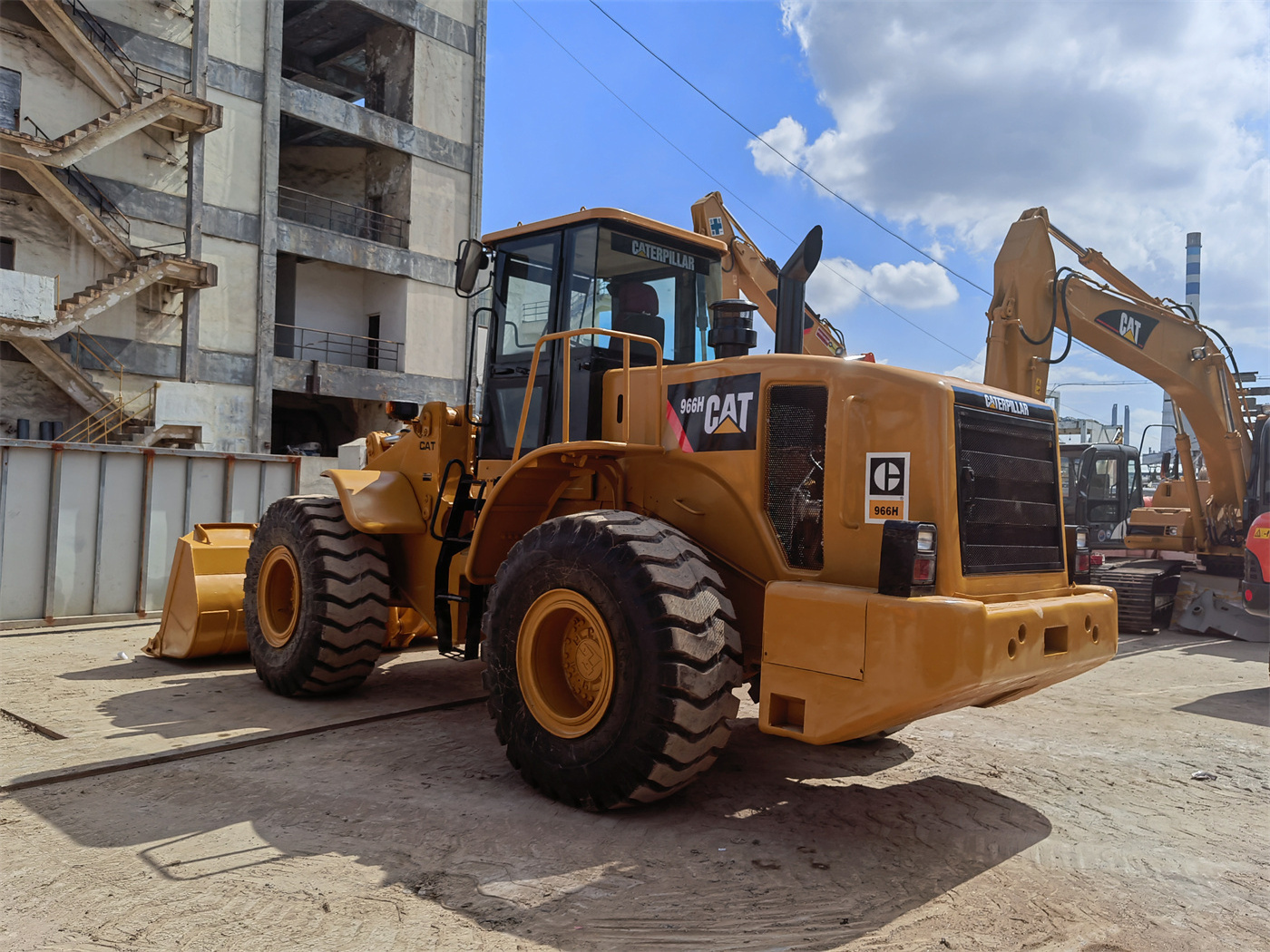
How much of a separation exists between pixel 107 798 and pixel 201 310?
22255 millimetres

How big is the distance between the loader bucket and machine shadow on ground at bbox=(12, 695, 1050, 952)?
9.37 ft

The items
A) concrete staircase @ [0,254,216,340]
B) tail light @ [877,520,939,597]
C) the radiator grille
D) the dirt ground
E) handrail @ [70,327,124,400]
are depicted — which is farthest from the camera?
handrail @ [70,327,124,400]

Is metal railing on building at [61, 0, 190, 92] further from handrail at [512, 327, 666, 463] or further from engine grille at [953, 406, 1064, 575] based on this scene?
engine grille at [953, 406, 1064, 575]

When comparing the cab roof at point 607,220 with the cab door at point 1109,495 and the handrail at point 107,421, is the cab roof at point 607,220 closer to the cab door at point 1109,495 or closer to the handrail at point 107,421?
the cab door at point 1109,495

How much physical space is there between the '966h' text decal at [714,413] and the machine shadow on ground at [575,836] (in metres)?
1.85

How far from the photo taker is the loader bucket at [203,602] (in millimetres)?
8266

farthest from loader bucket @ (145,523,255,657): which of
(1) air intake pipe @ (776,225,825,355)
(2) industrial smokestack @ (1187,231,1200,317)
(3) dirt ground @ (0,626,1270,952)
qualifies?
(2) industrial smokestack @ (1187,231,1200,317)

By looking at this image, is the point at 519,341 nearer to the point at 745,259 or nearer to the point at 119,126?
the point at 745,259

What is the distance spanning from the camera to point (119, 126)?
2156 centimetres

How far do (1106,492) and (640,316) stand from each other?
13128mm

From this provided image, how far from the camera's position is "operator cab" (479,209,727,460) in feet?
19.5

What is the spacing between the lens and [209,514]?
11703 millimetres

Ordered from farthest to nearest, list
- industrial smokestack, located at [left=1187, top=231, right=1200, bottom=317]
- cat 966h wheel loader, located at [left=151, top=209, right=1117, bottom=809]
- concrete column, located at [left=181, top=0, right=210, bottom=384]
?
1. industrial smokestack, located at [left=1187, top=231, right=1200, bottom=317]
2. concrete column, located at [left=181, top=0, right=210, bottom=384]
3. cat 966h wheel loader, located at [left=151, top=209, right=1117, bottom=809]

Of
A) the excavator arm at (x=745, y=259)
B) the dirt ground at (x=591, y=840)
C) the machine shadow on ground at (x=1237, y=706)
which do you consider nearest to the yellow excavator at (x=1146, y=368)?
the excavator arm at (x=745, y=259)
